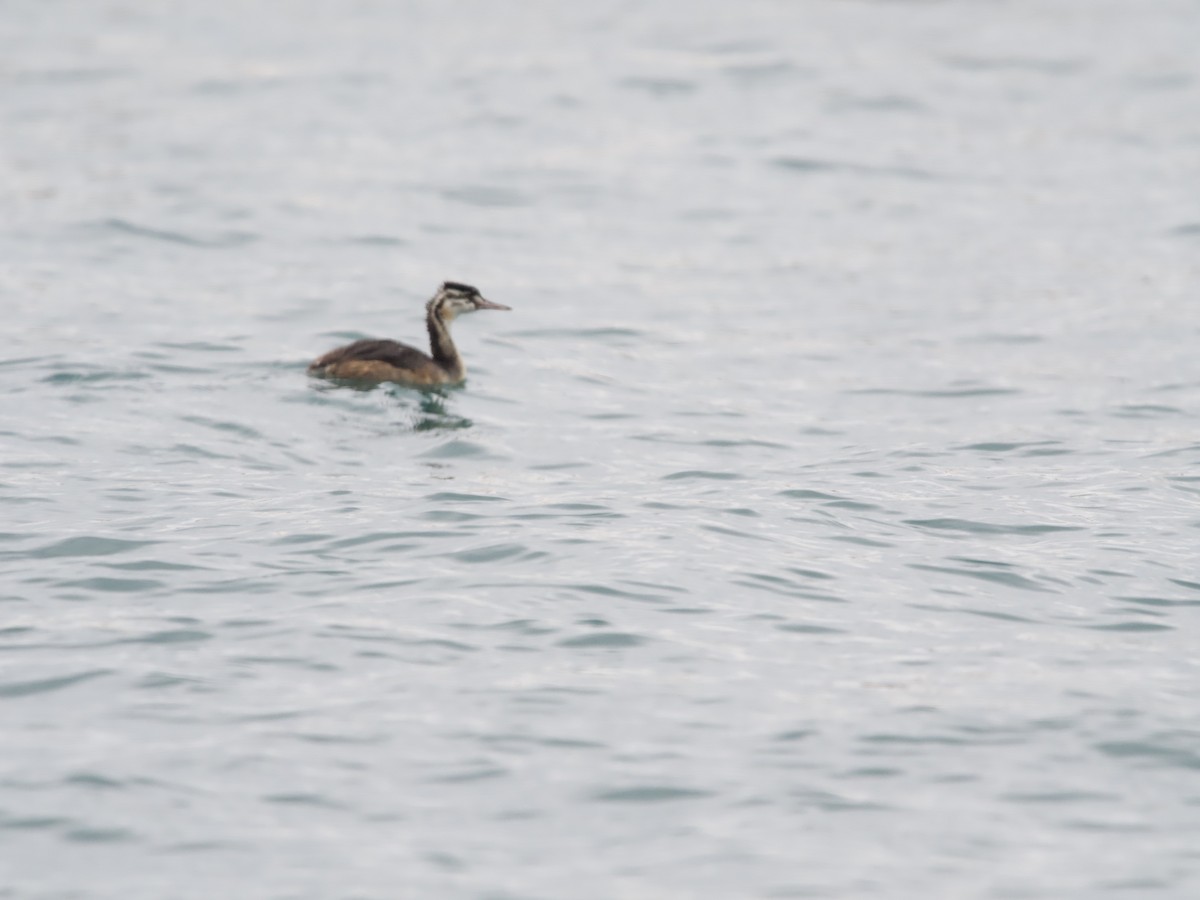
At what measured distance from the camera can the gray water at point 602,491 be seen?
8.17 metres

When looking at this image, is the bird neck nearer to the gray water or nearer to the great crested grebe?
the great crested grebe

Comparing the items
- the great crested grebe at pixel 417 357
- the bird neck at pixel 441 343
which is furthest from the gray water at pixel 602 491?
the bird neck at pixel 441 343

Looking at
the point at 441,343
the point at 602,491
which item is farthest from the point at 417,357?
the point at 602,491

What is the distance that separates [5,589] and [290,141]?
16723 millimetres

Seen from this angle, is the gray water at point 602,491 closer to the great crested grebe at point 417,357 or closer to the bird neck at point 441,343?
the great crested grebe at point 417,357

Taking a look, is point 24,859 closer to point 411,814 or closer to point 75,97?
point 411,814

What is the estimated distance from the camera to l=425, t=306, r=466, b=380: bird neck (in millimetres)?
16562

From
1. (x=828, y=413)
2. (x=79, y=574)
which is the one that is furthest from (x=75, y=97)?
(x=79, y=574)

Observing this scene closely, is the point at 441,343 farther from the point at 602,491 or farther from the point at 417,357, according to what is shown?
the point at 602,491

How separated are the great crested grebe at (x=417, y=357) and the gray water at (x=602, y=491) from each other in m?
0.18

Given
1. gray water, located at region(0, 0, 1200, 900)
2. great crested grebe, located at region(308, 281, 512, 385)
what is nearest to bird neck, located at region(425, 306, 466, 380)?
great crested grebe, located at region(308, 281, 512, 385)

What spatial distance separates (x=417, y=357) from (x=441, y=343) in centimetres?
52

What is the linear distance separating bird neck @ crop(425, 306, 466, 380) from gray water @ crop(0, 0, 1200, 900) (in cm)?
40

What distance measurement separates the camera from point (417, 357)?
1609 cm
